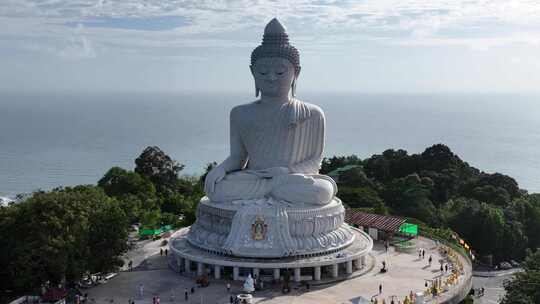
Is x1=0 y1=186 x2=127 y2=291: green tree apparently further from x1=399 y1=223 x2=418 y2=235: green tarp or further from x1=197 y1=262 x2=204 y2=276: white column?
x1=399 y1=223 x2=418 y2=235: green tarp

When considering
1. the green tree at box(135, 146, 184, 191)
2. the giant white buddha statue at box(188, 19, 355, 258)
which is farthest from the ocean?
the giant white buddha statue at box(188, 19, 355, 258)

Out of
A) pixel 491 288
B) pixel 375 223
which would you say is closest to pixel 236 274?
pixel 375 223

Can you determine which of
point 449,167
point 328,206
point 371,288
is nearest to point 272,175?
point 328,206

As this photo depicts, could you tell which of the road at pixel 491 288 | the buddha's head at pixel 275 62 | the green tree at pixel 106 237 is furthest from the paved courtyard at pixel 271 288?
the buddha's head at pixel 275 62

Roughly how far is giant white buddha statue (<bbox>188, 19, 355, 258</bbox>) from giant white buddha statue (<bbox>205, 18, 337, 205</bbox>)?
0.05 m

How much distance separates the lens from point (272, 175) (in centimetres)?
2820

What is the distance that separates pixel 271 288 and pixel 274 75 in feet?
32.7

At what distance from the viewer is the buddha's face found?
95.2 feet

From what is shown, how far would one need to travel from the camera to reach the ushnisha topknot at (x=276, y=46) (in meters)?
29.1

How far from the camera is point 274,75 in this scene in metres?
29.0

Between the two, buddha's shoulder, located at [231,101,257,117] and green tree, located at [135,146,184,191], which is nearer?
buddha's shoulder, located at [231,101,257,117]

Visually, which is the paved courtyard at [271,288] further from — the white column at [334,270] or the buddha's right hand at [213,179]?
the buddha's right hand at [213,179]

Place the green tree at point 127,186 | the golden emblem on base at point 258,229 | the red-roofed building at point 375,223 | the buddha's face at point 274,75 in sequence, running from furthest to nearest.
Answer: the green tree at point 127,186, the red-roofed building at point 375,223, the buddha's face at point 274,75, the golden emblem on base at point 258,229

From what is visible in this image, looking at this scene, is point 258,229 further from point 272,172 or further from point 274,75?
point 274,75
